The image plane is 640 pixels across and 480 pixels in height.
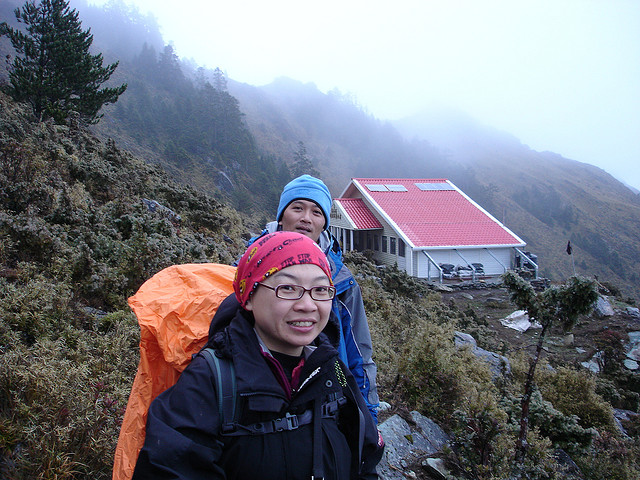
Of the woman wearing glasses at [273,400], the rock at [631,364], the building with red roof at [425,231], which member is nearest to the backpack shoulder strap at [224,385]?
the woman wearing glasses at [273,400]

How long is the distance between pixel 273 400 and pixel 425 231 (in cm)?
1931

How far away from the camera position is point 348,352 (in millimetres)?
2162

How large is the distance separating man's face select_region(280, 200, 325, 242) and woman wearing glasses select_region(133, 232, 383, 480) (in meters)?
0.71

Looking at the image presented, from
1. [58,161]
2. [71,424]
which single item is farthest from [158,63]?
[71,424]

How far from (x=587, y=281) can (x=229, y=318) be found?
4737 millimetres

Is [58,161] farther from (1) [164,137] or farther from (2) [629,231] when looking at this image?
(2) [629,231]

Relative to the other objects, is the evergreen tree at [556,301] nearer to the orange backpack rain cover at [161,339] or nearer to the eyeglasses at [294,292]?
the eyeglasses at [294,292]

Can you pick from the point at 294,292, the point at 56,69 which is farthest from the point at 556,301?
the point at 56,69

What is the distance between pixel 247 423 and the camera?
124cm

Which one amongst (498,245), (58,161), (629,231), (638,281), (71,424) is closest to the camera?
(71,424)

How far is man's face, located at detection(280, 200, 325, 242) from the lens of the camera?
7.47ft

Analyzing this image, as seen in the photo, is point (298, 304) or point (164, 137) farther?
point (164, 137)

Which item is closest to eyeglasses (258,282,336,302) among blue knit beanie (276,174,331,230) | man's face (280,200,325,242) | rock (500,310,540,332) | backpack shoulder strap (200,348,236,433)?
backpack shoulder strap (200,348,236,433)

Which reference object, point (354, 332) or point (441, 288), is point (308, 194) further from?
point (441, 288)
